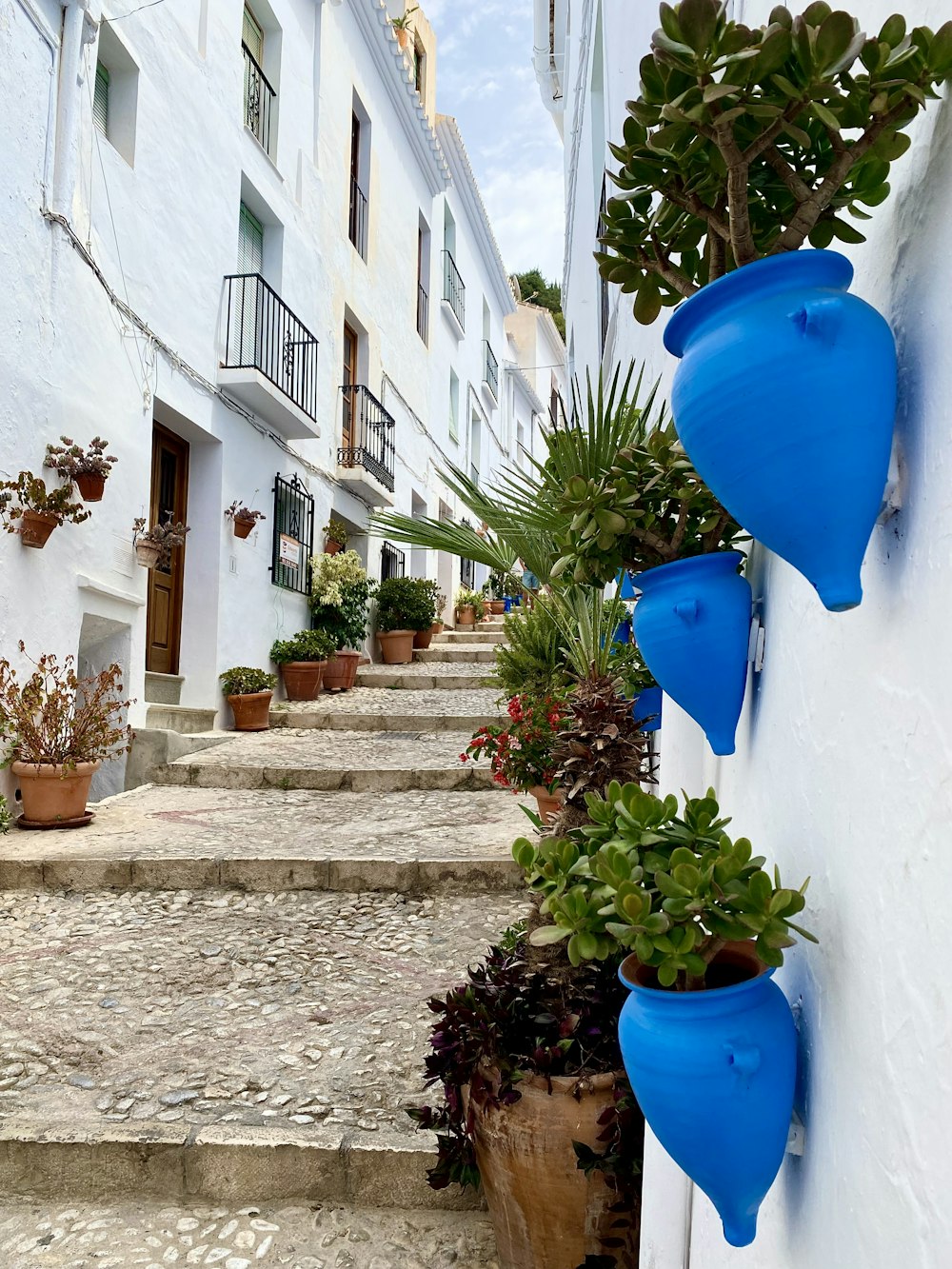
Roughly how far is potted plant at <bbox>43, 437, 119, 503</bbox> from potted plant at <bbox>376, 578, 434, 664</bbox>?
6.16 m

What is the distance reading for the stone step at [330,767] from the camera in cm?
616

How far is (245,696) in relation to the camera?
7824mm

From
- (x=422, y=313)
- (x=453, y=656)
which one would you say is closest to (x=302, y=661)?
(x=453, y=656)

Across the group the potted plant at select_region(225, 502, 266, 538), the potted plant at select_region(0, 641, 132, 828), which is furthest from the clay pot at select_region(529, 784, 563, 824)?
the potted plant at select_region(225, 502, 266, 538)

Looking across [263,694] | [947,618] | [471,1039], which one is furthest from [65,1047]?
[263,694]

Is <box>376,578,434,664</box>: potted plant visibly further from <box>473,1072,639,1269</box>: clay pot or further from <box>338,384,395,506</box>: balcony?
<box>473,1072,639,1269</box>: clay pot

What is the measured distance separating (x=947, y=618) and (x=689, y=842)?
1.52 feet

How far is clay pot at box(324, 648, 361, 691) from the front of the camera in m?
9.69

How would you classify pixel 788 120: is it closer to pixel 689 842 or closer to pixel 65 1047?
pixel 689 842

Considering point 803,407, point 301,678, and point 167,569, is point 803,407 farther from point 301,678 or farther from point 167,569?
point 301,678

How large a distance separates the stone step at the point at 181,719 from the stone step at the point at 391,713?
881 millimetres

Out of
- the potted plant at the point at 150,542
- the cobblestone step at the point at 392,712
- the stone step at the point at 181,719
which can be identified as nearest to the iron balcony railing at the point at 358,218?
the cobblestone step at the point at 392,712

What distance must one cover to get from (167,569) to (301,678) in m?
1.90

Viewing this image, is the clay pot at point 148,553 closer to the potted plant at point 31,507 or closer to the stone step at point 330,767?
the potted plant at point 31,507
